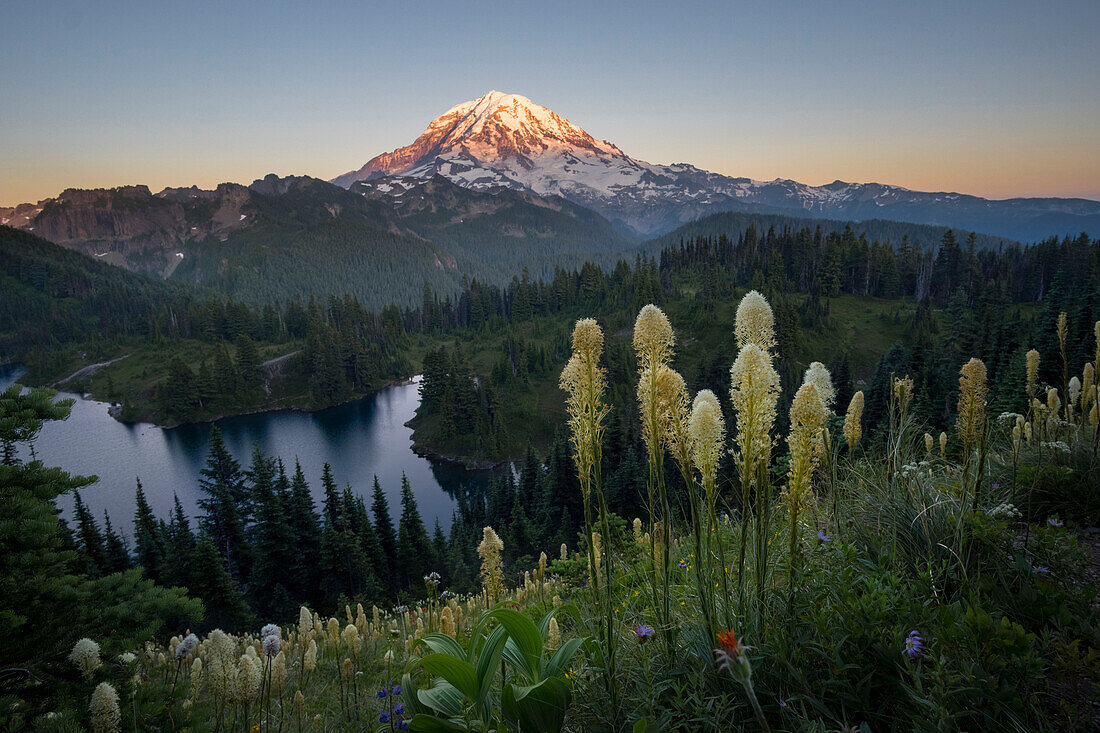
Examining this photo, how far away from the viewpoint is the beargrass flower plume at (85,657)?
328 cm

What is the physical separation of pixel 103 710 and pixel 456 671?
217 cm

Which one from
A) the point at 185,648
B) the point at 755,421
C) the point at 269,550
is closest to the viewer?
the point at 755,421

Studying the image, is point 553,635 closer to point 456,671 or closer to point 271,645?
point 456,671

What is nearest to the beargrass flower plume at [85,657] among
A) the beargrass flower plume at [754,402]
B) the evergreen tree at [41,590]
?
the evergreen tree at [41,590]

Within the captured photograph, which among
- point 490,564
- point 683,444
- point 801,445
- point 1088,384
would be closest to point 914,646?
point 801,445

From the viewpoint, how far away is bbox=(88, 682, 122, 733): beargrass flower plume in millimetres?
2985

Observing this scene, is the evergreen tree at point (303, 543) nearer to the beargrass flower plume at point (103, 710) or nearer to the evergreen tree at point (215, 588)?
the evergreen tree at point (215, 588)

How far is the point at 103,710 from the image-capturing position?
3.01 metres

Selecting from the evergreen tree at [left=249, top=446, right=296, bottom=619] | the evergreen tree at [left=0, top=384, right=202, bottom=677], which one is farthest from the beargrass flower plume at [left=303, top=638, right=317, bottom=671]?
the evergreen tree at [left=249, top=446, right=296, bottom=619]

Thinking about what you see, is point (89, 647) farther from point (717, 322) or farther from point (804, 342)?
point (717, 322)

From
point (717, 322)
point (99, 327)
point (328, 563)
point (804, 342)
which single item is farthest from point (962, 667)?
point (99, 327)

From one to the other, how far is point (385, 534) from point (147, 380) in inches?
5571

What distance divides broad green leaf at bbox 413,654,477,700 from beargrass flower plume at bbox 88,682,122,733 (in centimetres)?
189

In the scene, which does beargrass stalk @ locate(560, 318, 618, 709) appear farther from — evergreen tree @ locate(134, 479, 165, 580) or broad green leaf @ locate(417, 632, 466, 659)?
evergreen tree @ locate(134, 479, 165, 580)
